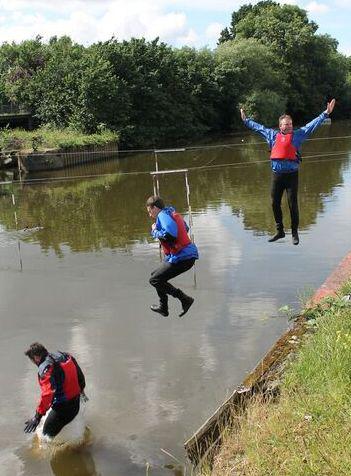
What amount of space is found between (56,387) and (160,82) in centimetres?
4918

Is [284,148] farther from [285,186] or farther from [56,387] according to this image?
[56,387]

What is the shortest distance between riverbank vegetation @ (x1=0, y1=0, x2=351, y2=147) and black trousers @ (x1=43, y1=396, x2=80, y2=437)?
133 ft

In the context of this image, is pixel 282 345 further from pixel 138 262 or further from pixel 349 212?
pixel 349 212

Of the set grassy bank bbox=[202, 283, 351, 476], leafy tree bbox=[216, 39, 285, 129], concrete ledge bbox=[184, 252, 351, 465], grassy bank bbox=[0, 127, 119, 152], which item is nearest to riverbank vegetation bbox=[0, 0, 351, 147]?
leafy tree bbox=[216, 39, 285, 129]

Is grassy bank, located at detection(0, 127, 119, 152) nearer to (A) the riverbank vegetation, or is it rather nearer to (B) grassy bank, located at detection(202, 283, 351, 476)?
(A) the riverbank vegetation

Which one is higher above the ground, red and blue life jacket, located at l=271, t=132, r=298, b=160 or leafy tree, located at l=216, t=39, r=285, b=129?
leafy tree, located at l=216, t=39, r=285, b=129

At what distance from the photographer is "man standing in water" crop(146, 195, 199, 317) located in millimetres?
8414

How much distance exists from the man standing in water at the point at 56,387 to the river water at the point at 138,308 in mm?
511

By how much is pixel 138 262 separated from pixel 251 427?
10.5 metres

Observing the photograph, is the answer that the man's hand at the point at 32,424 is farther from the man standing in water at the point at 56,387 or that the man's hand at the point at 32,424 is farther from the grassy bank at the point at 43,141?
the grassy bank at the point at 43,141

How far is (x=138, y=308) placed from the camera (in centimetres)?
1312

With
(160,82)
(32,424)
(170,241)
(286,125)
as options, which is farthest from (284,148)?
(160,82)

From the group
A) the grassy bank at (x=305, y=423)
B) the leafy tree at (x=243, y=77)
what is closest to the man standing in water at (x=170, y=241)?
the grassy bank at (x=305, y=423)

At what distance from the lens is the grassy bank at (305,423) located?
5.12 meters
